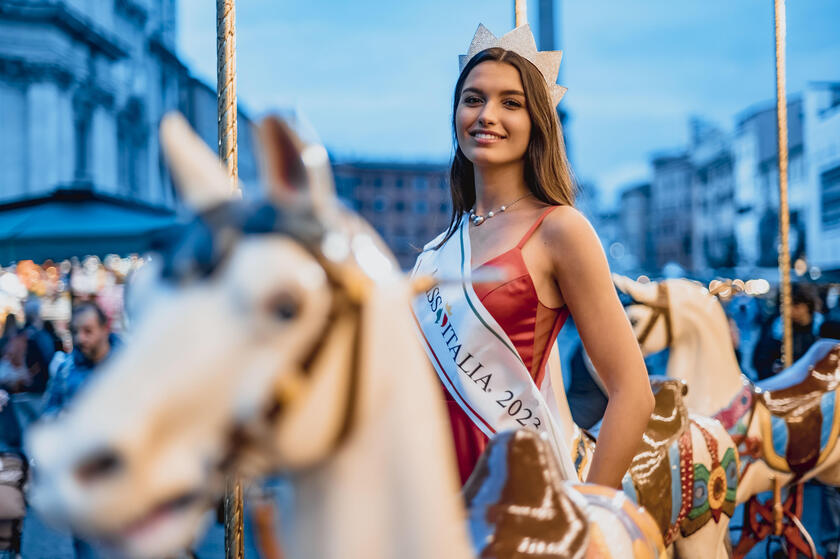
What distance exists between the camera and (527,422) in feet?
4.97

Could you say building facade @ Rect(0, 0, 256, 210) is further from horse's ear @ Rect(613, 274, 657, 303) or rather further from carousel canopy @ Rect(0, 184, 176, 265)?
horse's ear @ Rect(613, 274, 657, 303)

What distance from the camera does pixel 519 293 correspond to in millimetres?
1515

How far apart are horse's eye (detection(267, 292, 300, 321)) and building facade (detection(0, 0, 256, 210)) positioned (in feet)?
46.1

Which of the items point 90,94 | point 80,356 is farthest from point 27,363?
point 90,94

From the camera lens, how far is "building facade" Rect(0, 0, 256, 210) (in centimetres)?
1748

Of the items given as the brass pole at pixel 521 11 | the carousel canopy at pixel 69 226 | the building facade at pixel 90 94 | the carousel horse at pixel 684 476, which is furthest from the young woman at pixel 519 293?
the building facade at pixel 90 94

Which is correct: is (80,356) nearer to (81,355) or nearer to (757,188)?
(81,355)

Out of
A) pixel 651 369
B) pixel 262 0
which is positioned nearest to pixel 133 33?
pixel 651 369

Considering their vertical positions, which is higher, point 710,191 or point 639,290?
point 710,191

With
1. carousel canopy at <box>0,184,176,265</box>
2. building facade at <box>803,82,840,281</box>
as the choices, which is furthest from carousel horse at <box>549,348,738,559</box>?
building facade at <box>803,82,840,281</box>

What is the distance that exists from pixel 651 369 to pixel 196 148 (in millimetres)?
4559

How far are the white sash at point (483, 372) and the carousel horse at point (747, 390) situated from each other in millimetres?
1978

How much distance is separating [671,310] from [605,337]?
7.16 ft

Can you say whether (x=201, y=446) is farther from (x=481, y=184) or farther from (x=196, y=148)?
(x=481, y=184)
